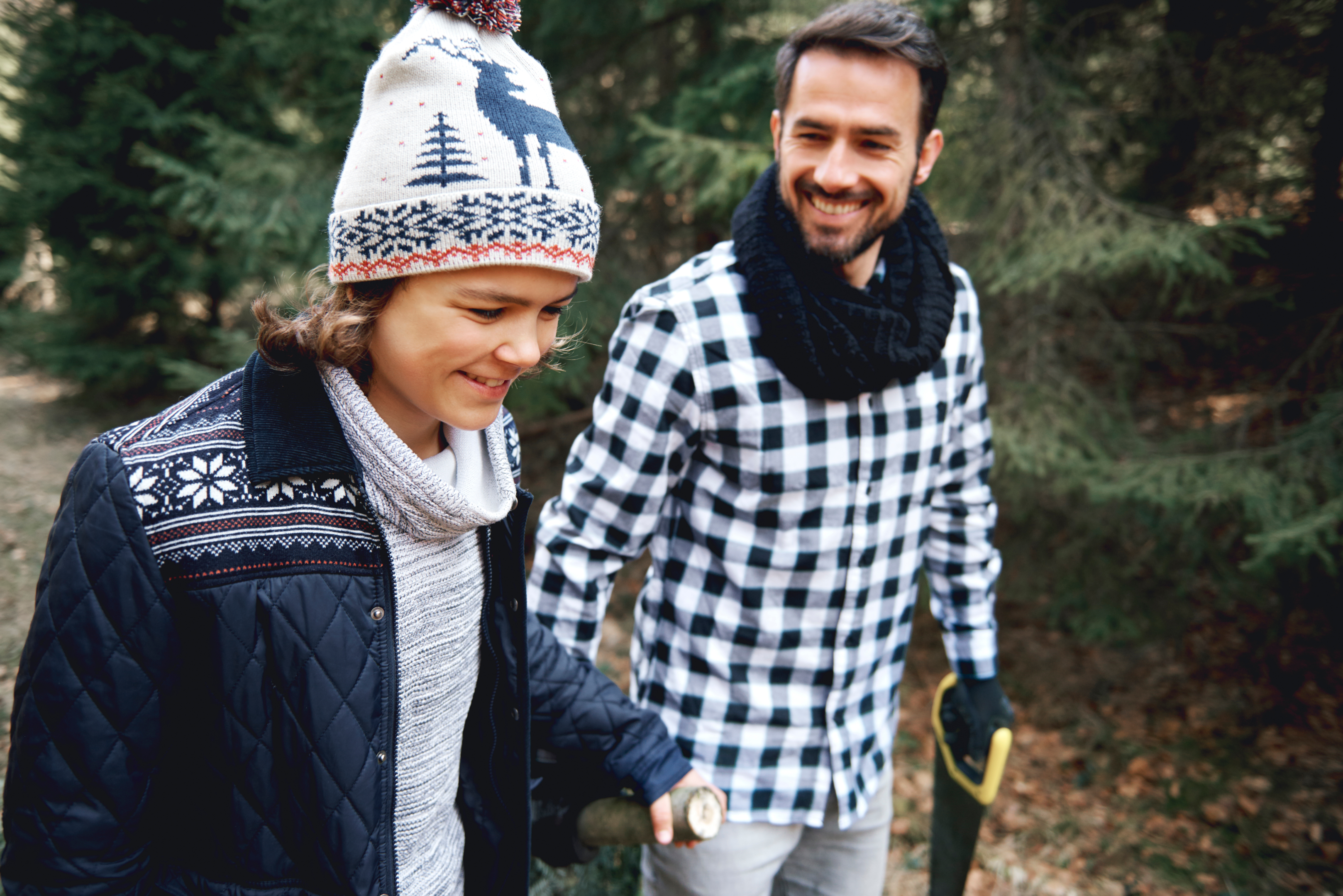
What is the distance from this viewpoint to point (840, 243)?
72.7 inches

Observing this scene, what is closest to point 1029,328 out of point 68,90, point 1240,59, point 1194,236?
point 1194,236

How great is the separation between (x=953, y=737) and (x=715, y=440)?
3.95ft

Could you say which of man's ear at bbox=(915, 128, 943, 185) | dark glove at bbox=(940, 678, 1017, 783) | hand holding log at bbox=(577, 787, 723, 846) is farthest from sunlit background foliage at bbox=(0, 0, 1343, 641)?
hand holding log at bbox=(577, 787, 723, 846)

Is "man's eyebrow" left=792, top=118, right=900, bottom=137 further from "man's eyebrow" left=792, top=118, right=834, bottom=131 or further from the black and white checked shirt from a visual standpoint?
the black and white checked shirt

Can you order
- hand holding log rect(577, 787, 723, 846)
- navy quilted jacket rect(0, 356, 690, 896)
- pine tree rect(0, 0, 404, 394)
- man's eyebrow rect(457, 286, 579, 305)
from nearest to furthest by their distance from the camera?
navy quilted jacket rect(0, 356, 690, 896) → man's eyebrow rect(457, 286, 579, 305) → hand holding log rect(577, 787, 723, 846) → pine tree rect(0, 0, 404, 394)

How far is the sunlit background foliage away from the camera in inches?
147

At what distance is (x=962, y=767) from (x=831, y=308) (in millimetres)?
1366

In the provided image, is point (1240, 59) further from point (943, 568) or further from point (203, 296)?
point (203, 296)

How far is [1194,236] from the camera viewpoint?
11.2 feet

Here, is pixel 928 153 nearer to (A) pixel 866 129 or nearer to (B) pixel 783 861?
(A) pixel 866 129

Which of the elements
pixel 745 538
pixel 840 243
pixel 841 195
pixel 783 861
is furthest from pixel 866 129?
pixel 783 861

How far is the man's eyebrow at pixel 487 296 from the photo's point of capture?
1.10 meters

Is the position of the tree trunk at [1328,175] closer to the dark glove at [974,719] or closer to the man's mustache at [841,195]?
the dark glove at [974,719]

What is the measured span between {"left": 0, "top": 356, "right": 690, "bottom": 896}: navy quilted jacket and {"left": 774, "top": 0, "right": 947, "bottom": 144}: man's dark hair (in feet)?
4.69
